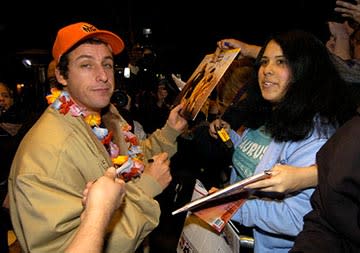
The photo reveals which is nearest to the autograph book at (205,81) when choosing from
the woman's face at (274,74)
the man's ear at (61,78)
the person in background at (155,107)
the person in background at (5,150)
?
the woman's face at (274,74)

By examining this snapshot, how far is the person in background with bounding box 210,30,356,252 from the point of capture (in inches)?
63.9

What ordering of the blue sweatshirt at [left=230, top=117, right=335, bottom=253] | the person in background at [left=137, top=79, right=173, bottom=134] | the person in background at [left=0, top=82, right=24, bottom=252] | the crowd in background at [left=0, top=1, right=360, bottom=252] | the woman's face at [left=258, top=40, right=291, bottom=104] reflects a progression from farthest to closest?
1. the person in background at [left=137, top=79, right=173, bottom=134]
2. the person in background at [left=0, top=82, right=24, bottom=252]
3. the crowd in background at [left=0, top=1, right=360, bottom=252]
4. the woman's face at [left=258, top=40, right=291, bottom=104]
5. the blue sweatshirt at [left=230, top=117, right=335, bottom=253]

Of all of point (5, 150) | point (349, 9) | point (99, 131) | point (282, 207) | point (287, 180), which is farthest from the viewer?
point (5, 150)

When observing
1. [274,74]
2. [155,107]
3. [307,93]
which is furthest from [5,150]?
[155,107]

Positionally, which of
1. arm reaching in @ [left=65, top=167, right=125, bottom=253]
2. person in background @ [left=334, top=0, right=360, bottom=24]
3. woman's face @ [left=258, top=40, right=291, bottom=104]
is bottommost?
arm reaching in @ [left=65, top=167, right=125, bottom=253]

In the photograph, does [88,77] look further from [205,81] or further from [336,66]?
[336,66]

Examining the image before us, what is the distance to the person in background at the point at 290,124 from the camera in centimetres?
162

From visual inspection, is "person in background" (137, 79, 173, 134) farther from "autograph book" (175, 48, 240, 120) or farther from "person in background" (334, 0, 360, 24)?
"person in background" (334, 0, 360, 24)

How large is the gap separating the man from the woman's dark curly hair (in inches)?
27.9

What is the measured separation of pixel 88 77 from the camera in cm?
197

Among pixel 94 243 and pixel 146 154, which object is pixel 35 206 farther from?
pixel 146 154

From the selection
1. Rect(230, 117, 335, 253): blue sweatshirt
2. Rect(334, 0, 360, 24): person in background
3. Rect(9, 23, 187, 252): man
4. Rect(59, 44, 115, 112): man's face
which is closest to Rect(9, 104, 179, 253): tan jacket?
Rect(9, 23, 187, 252): man

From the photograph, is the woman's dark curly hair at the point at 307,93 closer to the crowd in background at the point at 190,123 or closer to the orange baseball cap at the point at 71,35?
the crowd in background at the point at 190,123

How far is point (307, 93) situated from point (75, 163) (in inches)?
48.0
